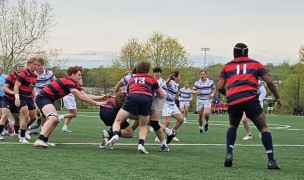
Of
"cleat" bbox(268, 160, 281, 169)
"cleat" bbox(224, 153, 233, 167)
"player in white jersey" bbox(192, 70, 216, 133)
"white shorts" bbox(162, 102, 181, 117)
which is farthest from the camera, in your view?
"player in white jersey" bbox(192, 70, 216, 133)

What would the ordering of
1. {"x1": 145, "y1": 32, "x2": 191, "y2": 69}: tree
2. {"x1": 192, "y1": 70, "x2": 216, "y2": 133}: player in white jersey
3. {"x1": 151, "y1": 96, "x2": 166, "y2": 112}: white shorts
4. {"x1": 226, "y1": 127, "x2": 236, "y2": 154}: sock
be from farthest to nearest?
{"x1": 145, "y1": 32, "x2": 191, "y2": 69}: tree < {"x1": 192, "y1": 70, "x2": 216, "y2": 133}: player in white jersey < {"x1": 151, "y1": 96, "x2": 166, "y2": 112}: white shorts < {"x1": 226, "y1": 127, "x2": 236, "y2": 154}: sock

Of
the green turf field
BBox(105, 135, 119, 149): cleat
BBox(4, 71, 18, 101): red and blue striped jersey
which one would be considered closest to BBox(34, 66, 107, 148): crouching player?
the green turf field

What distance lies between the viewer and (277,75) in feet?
284

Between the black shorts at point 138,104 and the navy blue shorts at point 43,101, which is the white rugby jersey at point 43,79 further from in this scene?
the black shorts at point 138,104

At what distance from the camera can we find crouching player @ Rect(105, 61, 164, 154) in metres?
10.7

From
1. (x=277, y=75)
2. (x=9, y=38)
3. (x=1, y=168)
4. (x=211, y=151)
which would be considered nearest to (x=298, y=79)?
(x=277, y=75)

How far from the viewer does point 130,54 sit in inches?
3007

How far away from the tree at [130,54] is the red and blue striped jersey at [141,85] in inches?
2506

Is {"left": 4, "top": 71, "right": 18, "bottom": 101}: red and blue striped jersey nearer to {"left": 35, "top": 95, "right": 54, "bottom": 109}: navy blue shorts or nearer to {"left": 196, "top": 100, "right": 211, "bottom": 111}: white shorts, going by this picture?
{"left": 35, "top": 95, "right": 54, "bottom": 109}: navy blue shorts

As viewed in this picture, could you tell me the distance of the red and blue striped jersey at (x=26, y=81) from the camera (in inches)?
499

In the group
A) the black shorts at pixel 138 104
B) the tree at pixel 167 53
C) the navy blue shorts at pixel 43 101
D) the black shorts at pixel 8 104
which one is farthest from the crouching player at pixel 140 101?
the tree at pixel 167 53

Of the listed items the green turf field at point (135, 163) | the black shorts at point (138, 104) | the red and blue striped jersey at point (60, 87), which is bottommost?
the green turf field at point (135, 163)

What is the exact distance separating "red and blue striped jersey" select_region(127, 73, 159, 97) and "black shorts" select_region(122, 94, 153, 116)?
8 cm

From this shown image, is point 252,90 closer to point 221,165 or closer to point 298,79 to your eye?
point 221,165
